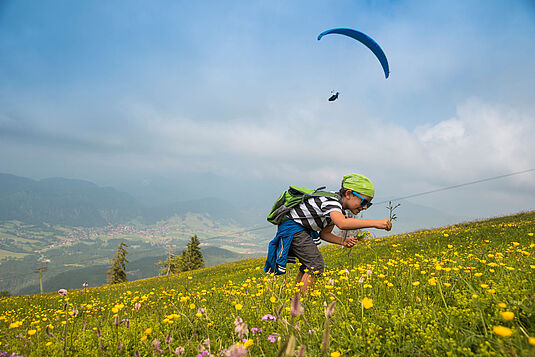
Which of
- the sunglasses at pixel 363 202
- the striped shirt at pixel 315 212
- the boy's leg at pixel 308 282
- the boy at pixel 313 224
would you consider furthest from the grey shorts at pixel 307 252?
the sunglasses at pixel 363 202

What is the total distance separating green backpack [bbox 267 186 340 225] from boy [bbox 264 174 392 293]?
8cm

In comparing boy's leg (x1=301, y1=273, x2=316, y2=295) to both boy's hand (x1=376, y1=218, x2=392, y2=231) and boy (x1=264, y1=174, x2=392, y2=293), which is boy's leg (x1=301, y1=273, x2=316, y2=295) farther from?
boy's hand (x1=376, y1=218, x2=392, y2=231)

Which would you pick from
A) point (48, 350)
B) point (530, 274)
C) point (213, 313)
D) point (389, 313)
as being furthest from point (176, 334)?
point (530, 274)

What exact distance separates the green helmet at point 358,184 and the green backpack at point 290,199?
32 cm

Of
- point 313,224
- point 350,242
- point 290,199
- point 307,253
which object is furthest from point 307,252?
point 290,199

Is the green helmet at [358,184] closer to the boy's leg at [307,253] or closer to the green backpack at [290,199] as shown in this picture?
the green backpack at [290,199]

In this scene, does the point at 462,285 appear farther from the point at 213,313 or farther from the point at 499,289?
the point at 213,313

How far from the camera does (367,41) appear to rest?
20.3 meters

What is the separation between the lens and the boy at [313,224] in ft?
15.9

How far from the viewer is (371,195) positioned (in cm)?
478

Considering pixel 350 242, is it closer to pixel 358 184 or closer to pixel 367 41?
pixel 358 184

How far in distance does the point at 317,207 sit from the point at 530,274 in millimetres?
2864

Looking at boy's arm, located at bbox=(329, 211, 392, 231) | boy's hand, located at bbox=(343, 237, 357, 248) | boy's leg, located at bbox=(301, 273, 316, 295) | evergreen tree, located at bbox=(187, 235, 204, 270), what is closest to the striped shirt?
boy's arm, located at bbox=(329, 211, 392, 231)

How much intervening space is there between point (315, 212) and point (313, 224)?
25 cm
